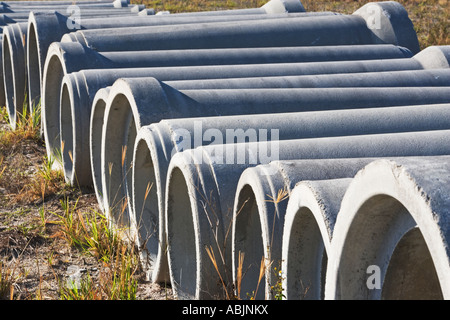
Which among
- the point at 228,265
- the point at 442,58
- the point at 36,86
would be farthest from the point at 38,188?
the point at 442,58

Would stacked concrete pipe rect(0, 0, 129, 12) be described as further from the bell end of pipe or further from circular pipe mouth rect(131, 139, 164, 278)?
circular pipe mouth rect(131, 139, 164, 278)

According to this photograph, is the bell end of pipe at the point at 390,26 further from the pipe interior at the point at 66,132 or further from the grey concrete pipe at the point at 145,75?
the pipe interior at the point at 66,132

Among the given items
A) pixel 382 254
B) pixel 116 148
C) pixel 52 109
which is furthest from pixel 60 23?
pixel 382 254

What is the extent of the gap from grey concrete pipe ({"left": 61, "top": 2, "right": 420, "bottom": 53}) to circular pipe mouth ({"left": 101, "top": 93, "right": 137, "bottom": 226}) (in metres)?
1.41

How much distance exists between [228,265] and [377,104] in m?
1.86

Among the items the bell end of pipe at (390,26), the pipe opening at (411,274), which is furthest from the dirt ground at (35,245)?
the bell end of pipe at (390,26)

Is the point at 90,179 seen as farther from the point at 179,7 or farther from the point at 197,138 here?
the point at 179,7

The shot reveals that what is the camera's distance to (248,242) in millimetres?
3182

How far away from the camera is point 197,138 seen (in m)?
3.60

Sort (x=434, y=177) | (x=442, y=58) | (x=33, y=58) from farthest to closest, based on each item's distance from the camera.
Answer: (x=33, y=58)
(x=442, y=58)
(x=434, y=177)

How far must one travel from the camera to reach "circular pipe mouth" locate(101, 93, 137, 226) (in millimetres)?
4594

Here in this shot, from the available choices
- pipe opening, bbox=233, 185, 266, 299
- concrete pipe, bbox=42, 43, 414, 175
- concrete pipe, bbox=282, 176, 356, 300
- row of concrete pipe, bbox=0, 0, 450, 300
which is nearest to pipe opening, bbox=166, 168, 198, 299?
row of concrete pipe, bbox=0, 0, 450, 300
